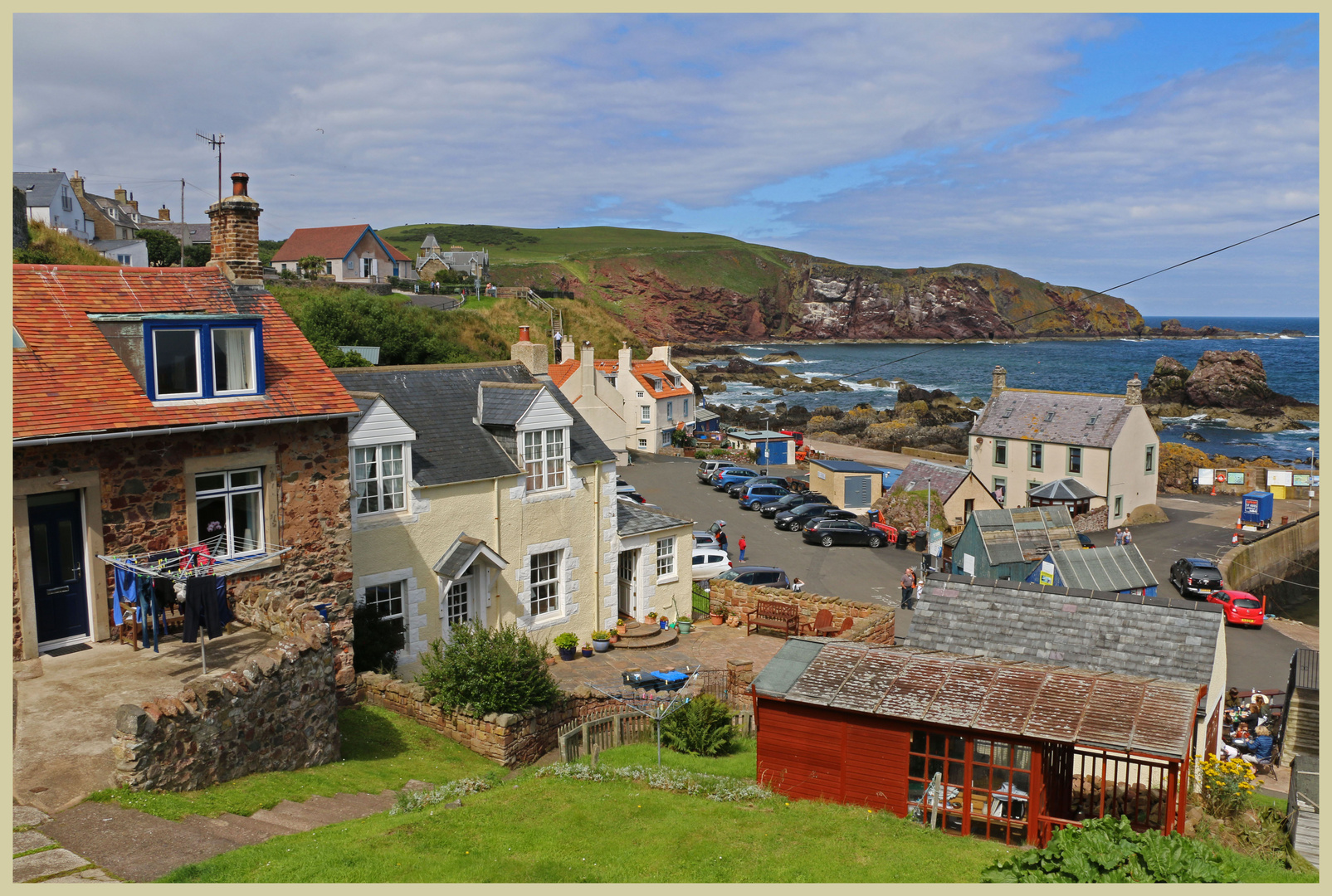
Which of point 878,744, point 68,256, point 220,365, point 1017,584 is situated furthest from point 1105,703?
point 68,256

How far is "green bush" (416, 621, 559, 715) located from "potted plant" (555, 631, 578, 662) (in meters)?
6.26

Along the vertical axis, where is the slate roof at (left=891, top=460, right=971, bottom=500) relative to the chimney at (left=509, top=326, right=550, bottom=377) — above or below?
below

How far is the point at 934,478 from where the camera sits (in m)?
45.6

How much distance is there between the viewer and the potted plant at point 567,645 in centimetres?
2489

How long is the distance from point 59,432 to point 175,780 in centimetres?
617

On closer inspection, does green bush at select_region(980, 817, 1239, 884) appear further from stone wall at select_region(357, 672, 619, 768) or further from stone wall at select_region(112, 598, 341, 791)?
stone wall at select_region(357, 672, 619, 768)

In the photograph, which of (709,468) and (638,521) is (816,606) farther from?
(709,468)

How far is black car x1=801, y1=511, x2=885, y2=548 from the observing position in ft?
138

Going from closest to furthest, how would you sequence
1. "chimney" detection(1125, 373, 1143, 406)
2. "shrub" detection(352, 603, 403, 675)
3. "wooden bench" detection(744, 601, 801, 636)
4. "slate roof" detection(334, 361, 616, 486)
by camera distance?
"shrub" detection(352, 603, 403, 675) < "slate roof" detection(334, 361, 616, 486) < "wooden bench" detection(744, 601, 801, 636) < "chimney" detection(1125, 373, 1143, 406)

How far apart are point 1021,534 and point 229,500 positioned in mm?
26004

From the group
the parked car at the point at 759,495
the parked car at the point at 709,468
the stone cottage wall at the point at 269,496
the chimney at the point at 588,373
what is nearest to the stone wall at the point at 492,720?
the stone cottage wall at the point at 269,496

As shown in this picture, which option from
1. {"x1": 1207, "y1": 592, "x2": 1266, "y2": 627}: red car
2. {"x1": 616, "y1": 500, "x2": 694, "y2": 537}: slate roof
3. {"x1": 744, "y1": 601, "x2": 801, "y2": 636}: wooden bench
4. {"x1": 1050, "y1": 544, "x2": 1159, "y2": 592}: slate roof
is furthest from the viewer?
{"x1": 1207, "y1": 592, "x2": 1266, "y2": 627}: red car

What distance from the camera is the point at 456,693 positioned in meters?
18.1

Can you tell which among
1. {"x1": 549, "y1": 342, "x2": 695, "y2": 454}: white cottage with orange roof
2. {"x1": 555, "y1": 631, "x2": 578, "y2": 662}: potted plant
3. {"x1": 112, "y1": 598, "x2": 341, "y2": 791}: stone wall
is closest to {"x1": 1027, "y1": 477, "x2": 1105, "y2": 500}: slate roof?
{"x1": 549, "y1": 342, "x2": 695, "y2": 454}: white cottage with orange roof
